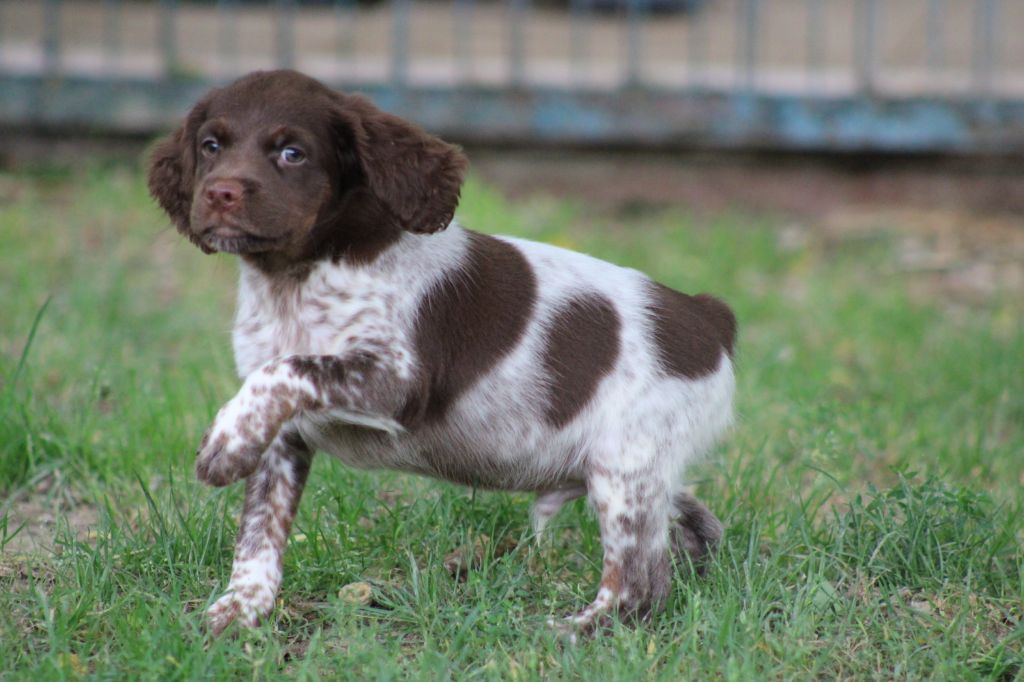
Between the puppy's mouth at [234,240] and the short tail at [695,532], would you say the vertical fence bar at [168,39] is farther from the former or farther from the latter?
the short tail at [695,532]

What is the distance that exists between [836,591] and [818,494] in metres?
0.73

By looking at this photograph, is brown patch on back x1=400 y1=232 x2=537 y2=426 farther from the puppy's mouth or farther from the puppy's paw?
the puppy's paw

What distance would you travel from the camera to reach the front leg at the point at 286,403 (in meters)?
3.11

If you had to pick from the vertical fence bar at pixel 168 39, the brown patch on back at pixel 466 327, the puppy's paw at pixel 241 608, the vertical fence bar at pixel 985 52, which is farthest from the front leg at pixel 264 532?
the vertical fence bar at pixel 985 52

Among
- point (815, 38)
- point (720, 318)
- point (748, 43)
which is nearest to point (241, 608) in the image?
point (720, 318)

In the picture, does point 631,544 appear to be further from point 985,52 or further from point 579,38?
point 579,38

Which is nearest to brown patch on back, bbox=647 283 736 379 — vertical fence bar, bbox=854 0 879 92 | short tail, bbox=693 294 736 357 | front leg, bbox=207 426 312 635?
short tail, bbox=693 294 736 357

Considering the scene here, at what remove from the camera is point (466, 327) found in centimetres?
344

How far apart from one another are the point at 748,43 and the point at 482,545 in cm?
614

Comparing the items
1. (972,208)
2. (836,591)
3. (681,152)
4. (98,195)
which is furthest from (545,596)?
(972,208)

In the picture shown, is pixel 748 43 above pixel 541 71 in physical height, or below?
above

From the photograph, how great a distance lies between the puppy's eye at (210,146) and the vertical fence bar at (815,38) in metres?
6.67

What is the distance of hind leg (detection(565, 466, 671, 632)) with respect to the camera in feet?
11.3

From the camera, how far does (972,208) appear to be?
927 centimetres
